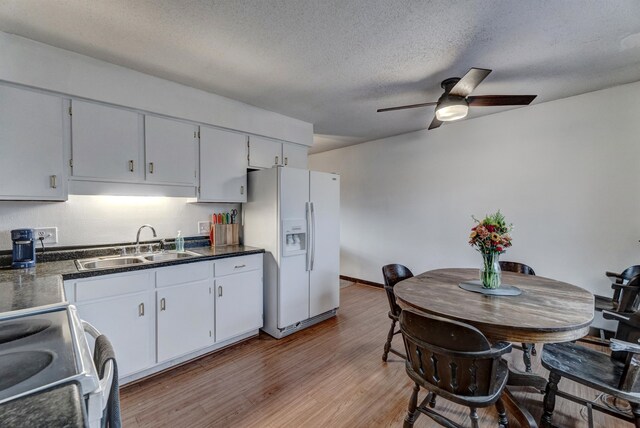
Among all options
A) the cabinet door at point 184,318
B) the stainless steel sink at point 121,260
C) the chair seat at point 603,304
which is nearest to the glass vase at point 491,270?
the chair seat at point 603,304

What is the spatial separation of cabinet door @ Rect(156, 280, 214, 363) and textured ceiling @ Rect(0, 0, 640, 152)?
1892 millimetres

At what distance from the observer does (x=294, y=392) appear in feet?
6.91

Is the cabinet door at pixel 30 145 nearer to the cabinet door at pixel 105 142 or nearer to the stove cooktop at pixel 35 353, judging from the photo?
the cabinet door at pixel 105 142

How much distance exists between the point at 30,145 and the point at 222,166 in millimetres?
1453

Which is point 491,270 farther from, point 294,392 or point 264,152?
point 264,152

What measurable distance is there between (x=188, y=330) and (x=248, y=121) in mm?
2252

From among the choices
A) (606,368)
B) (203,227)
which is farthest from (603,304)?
(203,227)

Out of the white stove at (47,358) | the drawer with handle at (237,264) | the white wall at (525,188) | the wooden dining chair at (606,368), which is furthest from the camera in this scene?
the white wall at (525,188)

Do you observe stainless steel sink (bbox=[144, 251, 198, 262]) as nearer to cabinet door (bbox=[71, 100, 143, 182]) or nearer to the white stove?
cabinet door (bbox=[71, 100, 143, 182])

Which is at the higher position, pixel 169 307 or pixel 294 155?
pixel 294 155

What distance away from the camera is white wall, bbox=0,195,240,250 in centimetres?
217

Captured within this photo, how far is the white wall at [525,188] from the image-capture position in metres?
2.79

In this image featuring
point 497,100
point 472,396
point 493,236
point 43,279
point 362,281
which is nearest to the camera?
point 472,396

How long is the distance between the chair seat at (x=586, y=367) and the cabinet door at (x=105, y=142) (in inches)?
131
